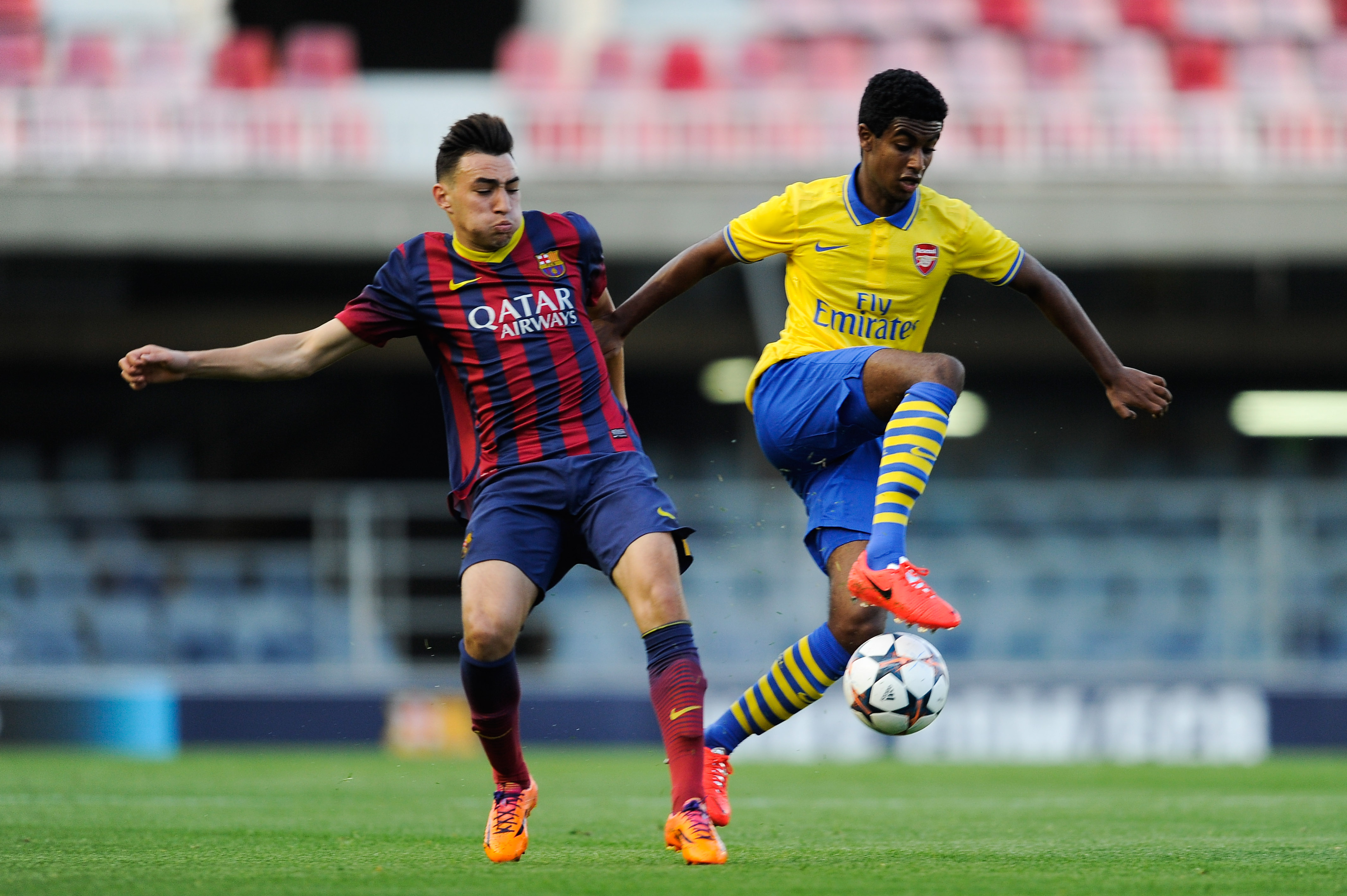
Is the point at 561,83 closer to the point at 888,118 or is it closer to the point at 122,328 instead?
the point at 122,328

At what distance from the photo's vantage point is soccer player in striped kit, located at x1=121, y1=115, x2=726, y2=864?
4195 millimetres

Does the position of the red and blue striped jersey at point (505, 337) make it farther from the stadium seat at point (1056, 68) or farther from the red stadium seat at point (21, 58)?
the stadium seat at point (1056, 68)

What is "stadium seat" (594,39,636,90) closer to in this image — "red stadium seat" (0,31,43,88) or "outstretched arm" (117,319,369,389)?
"red stadium seat" (0,31,43,88)

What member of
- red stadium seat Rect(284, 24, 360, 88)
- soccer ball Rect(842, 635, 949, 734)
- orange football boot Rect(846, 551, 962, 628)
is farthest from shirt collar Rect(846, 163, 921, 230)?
red stadium seat Rect(284, 24, 360, 88)

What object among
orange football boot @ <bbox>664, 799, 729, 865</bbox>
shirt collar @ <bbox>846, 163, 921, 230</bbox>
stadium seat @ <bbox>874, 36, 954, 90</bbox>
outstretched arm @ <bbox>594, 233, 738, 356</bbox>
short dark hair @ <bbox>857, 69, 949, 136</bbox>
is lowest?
orange football boot @ <bbox>664, 799, 729, 865</bbox>

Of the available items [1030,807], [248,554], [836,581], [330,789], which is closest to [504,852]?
[836,581]

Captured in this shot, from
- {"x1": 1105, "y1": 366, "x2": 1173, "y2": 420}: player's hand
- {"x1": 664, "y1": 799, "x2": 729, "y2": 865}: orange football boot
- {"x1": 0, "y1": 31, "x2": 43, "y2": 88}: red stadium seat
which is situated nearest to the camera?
{"x1": 664, "y1": 799, "x2": 729, "y2": 865}: orange football boot

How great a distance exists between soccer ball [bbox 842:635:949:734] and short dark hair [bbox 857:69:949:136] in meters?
1.47

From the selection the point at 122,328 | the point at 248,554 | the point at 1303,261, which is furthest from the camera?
the point at 122,328

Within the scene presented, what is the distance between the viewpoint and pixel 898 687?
4.50 m

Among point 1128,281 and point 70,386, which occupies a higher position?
point 1128,281

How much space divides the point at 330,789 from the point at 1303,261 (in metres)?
9.17

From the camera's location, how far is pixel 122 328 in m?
14.6

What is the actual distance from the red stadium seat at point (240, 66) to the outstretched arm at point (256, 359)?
9.81 m
